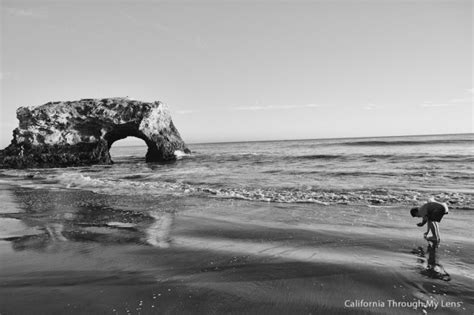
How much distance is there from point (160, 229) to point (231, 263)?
244cm

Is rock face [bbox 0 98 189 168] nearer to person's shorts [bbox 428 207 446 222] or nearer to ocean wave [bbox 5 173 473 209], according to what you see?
ocean wave [bbox 5 173 473 209]

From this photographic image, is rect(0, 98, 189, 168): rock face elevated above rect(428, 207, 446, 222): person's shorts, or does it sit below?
above

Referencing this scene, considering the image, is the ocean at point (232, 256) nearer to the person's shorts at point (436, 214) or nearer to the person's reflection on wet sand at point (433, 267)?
the person's reflection on wet sand at point (433, 267)

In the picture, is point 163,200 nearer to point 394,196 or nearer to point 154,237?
point 154,237

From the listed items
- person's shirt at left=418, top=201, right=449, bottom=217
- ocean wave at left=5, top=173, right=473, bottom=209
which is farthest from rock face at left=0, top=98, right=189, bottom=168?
person's shirt at left=418, top=201, right=449, bottom=217

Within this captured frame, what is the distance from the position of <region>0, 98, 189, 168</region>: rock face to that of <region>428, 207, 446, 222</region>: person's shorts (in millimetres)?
26462

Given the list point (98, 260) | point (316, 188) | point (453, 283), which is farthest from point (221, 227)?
point (316, 188)

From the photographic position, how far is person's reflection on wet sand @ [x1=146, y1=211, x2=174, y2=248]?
5.14 meters

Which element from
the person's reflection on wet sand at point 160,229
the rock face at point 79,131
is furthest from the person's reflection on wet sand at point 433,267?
the rock face at point 79,131

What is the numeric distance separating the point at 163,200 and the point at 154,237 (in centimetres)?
397

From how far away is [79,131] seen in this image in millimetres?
27297

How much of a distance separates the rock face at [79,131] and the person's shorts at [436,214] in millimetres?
26462

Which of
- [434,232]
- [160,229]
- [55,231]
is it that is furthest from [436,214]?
[55,231]

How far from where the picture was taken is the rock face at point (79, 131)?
1018 inches
